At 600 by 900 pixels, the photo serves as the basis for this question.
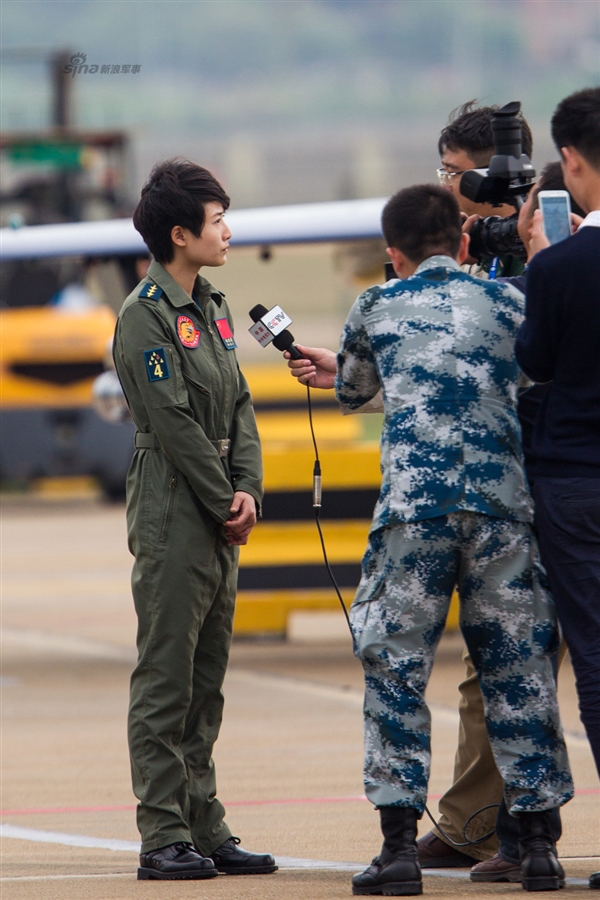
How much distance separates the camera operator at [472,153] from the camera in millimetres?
4703

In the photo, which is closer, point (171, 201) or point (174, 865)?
point (174, 865)

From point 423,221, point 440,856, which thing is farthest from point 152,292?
point 440,856

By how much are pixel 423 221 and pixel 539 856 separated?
1699mm

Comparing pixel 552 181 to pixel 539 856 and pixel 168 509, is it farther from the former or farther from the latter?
pixel 539 856

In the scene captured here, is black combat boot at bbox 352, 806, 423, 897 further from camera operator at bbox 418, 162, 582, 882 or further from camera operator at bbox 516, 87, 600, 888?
camera operator at bbox 516, 87, 600, 888

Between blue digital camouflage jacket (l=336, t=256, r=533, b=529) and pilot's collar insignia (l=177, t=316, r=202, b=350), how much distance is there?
2.14ft

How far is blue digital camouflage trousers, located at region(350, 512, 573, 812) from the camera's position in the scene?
157 inches

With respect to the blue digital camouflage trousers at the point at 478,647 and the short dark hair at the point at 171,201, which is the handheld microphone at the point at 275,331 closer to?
the short dark hair at the point at 171,201

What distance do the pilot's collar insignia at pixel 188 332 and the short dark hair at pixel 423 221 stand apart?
0.76 metres

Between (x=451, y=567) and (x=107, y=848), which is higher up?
(x=451, y=567)

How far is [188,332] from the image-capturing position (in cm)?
461

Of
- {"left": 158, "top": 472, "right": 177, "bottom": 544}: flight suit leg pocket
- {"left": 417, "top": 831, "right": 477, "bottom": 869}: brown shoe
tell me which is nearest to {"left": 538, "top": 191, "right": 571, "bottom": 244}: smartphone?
{"left": 158, "top": 472, "right": 177, "bottom": 544}: flight suit leg pocket

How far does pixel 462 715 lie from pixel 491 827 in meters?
0.34

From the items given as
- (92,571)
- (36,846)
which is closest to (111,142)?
(92,571)
